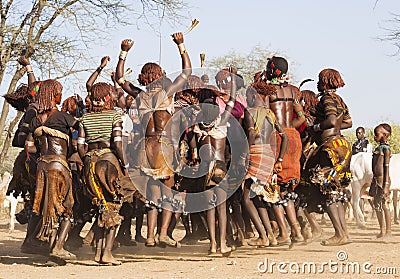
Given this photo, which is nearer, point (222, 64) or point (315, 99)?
point (315, 99)

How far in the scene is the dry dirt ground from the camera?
300 inches

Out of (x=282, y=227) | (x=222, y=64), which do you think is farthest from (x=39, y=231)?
(x=222, y=64)

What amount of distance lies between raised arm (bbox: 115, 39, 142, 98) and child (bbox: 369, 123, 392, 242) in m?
3.78

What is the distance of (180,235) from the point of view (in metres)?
12.6

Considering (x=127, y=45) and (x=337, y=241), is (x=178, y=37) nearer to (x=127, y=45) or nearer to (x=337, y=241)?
(x=127, y=45)

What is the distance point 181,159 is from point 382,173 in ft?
12.2

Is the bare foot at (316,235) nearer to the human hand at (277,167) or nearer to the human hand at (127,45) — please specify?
the human hand at (277,167)

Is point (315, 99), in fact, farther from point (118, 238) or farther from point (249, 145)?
point (118, 238)

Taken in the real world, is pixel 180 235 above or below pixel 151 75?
below

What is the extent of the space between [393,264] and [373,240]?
3.28 m

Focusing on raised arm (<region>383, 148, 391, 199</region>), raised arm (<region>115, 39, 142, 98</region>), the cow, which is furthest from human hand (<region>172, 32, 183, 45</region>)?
the cow

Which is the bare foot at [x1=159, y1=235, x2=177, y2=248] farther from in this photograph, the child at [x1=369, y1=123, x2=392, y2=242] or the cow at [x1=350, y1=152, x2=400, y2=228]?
the cow at [x1=350, y1=152, x2=400, y2=228]

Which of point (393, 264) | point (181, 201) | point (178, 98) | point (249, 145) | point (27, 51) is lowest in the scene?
point (393, 264)

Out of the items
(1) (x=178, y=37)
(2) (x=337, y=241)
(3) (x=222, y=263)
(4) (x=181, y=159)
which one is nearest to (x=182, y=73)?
(1) (x=178, y=37)
